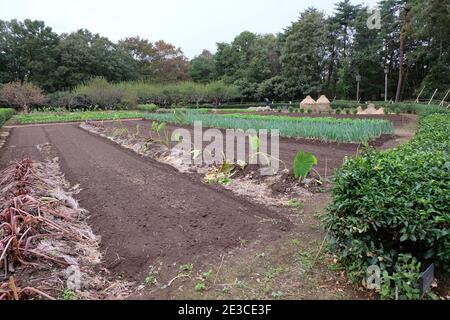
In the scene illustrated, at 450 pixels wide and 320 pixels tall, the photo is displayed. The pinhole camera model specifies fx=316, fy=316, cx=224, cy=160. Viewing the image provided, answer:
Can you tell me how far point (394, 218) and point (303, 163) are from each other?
2.39m

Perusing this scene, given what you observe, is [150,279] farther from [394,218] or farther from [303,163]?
[303,163]

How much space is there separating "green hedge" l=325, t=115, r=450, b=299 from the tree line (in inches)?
1082

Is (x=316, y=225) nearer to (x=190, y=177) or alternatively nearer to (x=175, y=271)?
(x=175, y=271)

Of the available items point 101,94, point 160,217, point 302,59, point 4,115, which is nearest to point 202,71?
point 302,59

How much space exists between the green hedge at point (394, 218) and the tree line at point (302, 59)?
27.5 m

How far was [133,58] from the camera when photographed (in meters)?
49.3

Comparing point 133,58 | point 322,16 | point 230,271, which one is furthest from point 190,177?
point 133,58

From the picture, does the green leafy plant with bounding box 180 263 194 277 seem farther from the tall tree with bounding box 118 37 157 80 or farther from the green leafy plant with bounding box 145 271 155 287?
the tall tree with bounding box 118 37 157 80

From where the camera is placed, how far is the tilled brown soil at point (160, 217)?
2947mm

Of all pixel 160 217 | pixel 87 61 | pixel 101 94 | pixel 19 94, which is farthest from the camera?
pixel 87 61

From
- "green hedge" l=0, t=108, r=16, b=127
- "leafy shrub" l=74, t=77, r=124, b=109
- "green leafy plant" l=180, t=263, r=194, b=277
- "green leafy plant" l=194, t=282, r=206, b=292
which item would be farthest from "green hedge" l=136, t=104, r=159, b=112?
"green leafy plant" l=194, t=282, r=206, b=292

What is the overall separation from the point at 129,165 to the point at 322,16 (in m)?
35.0

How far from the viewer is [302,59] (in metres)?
34.3

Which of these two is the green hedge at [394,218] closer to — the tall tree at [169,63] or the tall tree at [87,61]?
the tall tree at [87,61]
